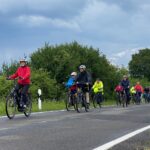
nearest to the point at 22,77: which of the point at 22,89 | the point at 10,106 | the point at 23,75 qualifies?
the point at 23,75

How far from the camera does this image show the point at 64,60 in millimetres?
68438

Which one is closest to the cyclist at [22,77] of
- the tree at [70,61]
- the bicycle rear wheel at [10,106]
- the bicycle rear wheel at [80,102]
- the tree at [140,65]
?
the bicycle rear wheel at [10,106]

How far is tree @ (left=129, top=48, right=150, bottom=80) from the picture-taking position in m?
124

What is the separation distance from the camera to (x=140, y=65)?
124062 mm

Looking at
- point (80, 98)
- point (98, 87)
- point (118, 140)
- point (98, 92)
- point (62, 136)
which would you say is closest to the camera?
point (118, 140)

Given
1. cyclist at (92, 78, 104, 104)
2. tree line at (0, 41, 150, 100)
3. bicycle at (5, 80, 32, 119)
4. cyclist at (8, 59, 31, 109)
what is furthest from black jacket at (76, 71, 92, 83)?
tree line at (0, 41, 150, 100)

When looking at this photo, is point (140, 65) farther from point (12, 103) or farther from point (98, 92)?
point (12, 103)

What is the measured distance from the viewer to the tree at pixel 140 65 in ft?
407

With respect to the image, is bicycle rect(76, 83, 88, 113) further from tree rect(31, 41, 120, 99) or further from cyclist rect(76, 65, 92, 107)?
tree rect(31, 41, 120, 99)

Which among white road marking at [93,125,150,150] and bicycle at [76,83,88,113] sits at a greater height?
bicycle at [76,83,88,113]

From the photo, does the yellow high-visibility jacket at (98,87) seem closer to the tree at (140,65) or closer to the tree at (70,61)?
the tree at (70,61)

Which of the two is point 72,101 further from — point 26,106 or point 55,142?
point 55,142

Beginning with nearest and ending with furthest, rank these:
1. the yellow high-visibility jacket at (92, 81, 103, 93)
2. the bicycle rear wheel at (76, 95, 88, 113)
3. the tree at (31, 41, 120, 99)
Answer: the bicycle rear wheel at (76, 95, 88, 113)
the yellow high-visibility jacket at (92, 81, 103, 93)
the tree at (31, 41, 120, 99)

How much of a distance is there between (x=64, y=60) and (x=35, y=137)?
59070 mm
